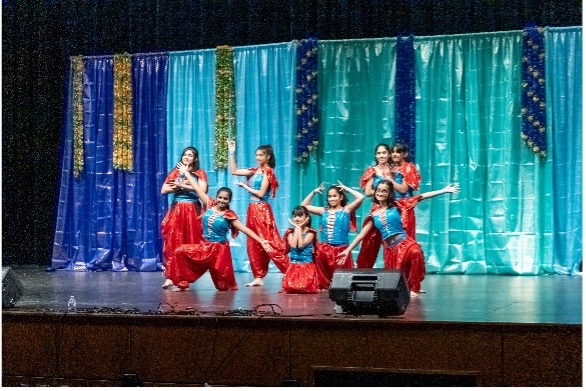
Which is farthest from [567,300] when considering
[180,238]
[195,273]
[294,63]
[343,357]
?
[294,63]

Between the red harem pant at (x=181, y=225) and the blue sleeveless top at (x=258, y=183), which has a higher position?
the blue sleeveless top at (x=258, y=183)

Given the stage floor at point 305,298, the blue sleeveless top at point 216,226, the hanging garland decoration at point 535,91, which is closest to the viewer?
the stage floor at point 305,298

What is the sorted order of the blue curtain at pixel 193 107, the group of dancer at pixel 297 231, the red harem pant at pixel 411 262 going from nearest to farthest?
the red harem pant at pixel 411 262
the group of dancer at pixel 297 231
the blue curtain at pixel 193 107

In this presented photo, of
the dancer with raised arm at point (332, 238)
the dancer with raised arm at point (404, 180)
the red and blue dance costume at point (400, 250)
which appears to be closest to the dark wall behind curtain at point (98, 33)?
the dancer with raised arm at point (404, 180)

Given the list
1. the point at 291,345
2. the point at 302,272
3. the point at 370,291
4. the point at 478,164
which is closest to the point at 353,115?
the point at 478,164

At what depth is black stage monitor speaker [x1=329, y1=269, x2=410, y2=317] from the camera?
13.5 feet

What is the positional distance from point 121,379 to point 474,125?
4.52m

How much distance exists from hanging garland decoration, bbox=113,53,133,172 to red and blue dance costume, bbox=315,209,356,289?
2967 mm

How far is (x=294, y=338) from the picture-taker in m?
4.11

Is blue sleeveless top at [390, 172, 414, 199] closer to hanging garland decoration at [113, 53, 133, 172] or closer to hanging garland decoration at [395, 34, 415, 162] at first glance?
hanging garland decoration at [395, 34, 415, 162]

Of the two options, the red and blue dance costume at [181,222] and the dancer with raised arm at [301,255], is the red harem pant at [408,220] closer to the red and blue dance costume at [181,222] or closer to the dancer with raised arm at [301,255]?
the dancer with raised arm at [301,255]

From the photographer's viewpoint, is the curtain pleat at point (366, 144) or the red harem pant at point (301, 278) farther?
the curtain pleat at point (366, 144)

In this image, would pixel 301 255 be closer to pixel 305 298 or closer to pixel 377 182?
pixel 305 298

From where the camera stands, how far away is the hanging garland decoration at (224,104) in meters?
8.04
